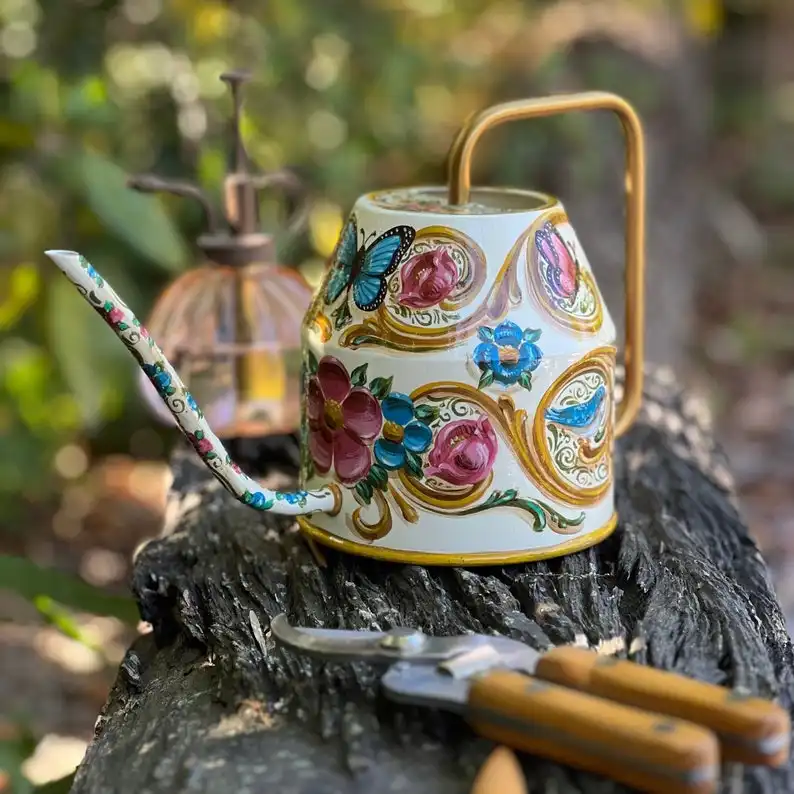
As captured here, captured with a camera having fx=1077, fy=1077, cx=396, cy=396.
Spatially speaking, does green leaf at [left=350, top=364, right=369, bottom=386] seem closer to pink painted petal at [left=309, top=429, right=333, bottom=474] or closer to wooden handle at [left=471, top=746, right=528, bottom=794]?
pink painted petal at [left=309, top=429, right=333, bottom=474]

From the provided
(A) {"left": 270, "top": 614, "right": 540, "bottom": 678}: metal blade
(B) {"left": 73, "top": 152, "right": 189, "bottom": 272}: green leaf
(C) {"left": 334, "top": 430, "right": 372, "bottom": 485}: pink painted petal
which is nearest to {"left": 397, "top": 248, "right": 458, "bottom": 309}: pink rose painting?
(C) {"left": 334, "top": 430, "right": 372, "bottom": 485}: pink painted petal

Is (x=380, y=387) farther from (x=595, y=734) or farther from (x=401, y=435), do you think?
(x=595, y=734)

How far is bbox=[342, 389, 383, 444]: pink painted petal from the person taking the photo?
727mm

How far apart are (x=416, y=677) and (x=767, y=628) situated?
251 millimetres

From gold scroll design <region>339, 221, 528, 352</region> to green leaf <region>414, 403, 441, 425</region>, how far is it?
38 millimetres

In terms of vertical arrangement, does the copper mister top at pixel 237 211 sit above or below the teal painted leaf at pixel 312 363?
above

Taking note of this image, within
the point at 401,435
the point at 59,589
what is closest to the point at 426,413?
the point at 401,435

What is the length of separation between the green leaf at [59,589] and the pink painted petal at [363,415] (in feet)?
1.41

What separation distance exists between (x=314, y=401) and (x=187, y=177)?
1.08m

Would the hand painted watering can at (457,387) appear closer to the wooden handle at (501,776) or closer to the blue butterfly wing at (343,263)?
the blue butterfly wing at (343,263)

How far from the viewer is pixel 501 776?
516 mm

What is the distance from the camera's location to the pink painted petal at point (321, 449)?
0.77 m

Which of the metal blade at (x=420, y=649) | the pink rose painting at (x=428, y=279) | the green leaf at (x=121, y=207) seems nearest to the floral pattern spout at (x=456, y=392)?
the pink rose painting at (x=428, y=279)

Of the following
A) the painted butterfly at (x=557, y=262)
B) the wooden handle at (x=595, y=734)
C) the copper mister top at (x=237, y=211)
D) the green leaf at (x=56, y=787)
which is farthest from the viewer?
the copper mister top at (x=237, y=211)
